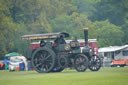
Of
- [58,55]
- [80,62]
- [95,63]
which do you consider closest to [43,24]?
[95,63]

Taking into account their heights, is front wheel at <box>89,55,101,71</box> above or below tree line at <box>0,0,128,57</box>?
below

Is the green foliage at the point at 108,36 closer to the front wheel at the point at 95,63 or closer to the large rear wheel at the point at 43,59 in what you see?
the front wheel at the point at 95,63

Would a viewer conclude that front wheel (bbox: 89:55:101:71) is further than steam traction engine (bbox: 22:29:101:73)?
Yes

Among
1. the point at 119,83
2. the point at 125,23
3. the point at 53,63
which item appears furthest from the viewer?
the point at 125,23

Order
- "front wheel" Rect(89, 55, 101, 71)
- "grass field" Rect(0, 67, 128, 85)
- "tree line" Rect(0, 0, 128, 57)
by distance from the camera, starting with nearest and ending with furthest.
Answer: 1. "grass field" Rect(0, 67, 128, 85)
2. "front wheel" Rect(89, 55, 101, 71)
3. "tree line" Rect(0, 0, 128, 57)

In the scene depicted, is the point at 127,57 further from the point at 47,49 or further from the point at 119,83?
the point at 119,83

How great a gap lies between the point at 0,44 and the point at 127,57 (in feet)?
59.3

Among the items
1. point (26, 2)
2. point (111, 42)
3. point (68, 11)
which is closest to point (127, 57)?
point (111, 42)

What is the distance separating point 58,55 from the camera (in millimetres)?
24578

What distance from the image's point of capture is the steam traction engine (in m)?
24.2

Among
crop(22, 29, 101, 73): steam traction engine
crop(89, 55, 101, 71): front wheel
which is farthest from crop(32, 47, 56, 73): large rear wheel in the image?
crop(89, 55, 101, 71): front wheel

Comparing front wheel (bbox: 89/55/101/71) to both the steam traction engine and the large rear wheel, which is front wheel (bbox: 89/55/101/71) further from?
the large rear wheel

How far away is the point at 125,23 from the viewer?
238 ft

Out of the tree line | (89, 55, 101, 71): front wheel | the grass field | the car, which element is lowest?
the car
